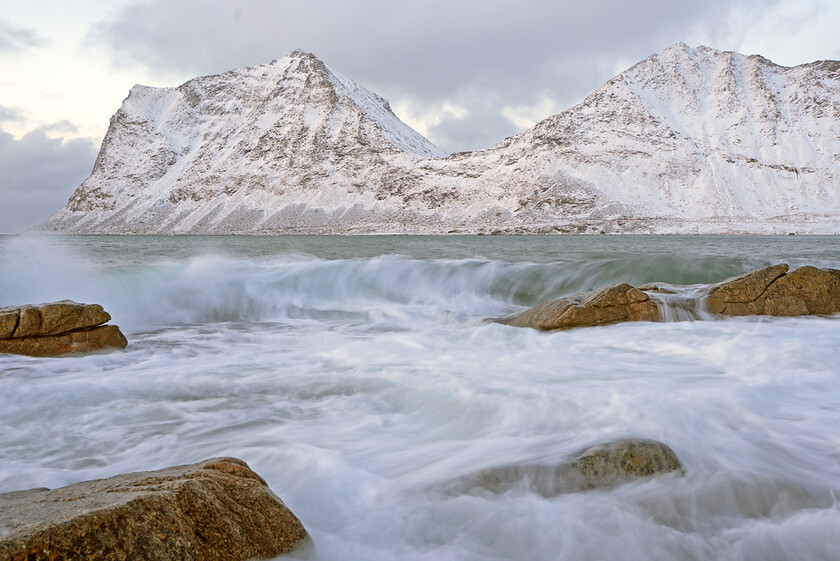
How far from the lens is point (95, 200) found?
132500mm

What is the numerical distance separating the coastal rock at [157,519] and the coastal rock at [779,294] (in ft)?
26.6

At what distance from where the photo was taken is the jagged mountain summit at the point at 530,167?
8362cm

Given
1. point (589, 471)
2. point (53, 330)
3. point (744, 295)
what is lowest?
point (589, 471)

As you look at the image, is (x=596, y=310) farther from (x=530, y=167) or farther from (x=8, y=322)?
(x=530, y=167)

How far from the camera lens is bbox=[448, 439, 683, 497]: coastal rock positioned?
3.23 m

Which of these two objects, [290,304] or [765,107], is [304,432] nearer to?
[290,304]

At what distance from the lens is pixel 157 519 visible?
189 centimetres

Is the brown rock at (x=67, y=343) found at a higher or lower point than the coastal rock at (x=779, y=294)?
lower

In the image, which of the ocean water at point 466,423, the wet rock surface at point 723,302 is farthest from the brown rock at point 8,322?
the wet rock surface at point 723,302

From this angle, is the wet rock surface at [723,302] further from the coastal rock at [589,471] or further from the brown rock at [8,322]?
the brown rock at [8,322]

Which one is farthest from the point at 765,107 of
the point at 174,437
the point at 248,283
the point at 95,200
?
the point at 95,200

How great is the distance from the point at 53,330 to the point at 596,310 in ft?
24.6

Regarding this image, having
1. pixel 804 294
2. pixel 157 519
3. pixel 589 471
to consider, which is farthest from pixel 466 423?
pixel 804 294

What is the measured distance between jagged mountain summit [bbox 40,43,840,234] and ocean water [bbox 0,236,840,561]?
70302 mm
